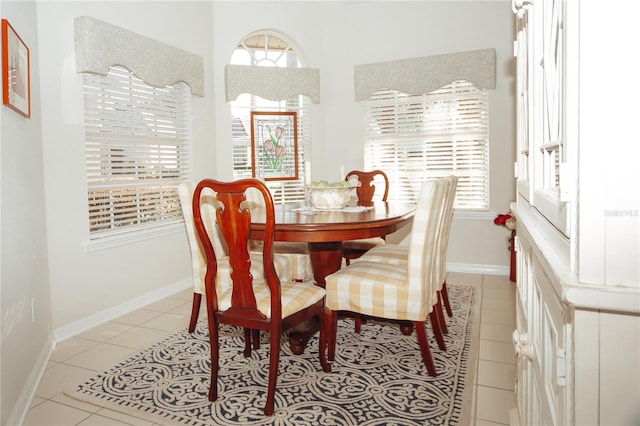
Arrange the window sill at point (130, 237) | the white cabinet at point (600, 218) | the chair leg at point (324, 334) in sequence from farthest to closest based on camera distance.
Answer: the window sill at point (130, 237), the chair leg at point (324, 334), the white cabinet at point (600, 218)

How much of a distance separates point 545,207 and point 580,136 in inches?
14.9

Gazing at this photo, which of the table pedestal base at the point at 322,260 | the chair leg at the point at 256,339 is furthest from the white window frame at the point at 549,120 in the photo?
the chair leg at the point at 256,339

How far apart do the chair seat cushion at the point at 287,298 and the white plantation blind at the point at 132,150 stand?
1727 millimetres

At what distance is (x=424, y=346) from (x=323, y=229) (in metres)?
0.79

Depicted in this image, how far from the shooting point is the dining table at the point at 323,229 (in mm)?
2281

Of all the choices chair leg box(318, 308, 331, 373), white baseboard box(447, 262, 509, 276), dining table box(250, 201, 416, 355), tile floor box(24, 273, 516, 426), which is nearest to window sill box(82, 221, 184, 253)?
tile floor box(24, 273, 516, 426)

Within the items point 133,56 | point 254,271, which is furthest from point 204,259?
point 133,56

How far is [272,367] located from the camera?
1.98 meters

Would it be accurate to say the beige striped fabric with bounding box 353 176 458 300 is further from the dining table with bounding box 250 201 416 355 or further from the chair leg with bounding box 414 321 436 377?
the chair leg with bounding box 414 321 436 377

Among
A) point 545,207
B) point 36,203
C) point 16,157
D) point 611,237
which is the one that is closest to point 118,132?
point 36,203

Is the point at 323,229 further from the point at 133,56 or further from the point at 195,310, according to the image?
the point at 133,56

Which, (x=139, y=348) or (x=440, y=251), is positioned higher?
(x=440, y=251)

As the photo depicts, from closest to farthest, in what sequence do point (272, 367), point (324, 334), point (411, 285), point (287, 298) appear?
1. point (272, 367)
2. point (287, 298)
3. point (411, 285)
4. point (324, 334)

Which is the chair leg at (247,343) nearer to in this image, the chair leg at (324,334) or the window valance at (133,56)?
the chair leg at (324,334)
